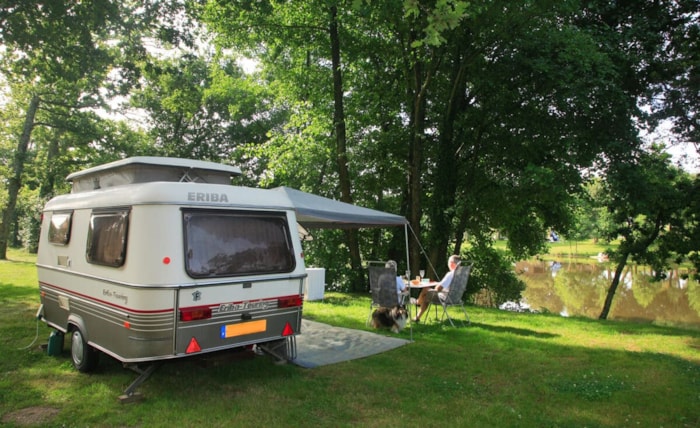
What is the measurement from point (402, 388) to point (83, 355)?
3.82 metres

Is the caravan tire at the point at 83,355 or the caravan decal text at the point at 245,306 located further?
Result: the caravan tire at the point at 83,355

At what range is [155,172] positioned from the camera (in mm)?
5652

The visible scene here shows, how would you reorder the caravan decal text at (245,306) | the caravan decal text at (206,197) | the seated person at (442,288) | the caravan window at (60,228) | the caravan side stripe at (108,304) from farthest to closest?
the seated person at (442,288)
the caravan window at (60,228)
the caravan decal text at (245,306)
the caravan decal text at (206,197)
the caravan side stripe at (108,304)

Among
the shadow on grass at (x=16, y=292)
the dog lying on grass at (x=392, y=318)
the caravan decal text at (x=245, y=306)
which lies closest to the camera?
the caravan decal text at (x=245, y=306)

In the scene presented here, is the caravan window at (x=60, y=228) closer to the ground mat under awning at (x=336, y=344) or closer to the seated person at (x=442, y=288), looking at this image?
the ground mat under awning at (x=336, y=344)

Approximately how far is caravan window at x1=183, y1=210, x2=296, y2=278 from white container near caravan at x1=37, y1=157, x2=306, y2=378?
0.01 meters

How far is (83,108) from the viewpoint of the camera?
22344mm

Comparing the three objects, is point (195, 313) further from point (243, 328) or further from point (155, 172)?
point (155, 172)

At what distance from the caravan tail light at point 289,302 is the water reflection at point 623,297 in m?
12.1

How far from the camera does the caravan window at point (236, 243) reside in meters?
4.88

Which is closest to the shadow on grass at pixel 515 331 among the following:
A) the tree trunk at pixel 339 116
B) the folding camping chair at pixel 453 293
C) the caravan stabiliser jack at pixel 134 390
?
the folding camping chair at pixel 453 293

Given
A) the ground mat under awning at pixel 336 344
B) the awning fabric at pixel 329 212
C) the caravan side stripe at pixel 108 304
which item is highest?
the awning fabric at pixel 329 212

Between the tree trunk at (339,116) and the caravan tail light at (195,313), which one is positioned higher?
the tree trunk at (339,116)

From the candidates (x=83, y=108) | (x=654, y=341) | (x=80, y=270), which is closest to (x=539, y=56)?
(x=654, y=341)
